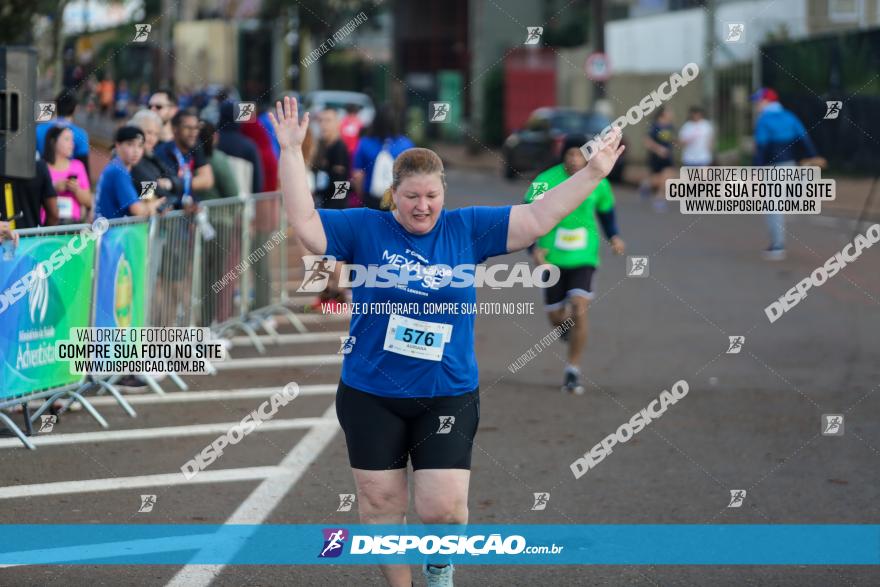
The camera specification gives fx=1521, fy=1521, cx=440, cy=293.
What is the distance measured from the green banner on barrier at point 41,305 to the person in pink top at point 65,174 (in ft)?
4.70

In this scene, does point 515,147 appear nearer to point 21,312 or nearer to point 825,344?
point 825,344

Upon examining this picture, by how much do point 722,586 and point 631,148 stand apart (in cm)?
3934

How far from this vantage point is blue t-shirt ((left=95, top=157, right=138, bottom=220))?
35.4 feet

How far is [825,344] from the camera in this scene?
13.4m

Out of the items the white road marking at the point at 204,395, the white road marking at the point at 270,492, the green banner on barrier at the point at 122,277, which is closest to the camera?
the white road marking at the point at 270,492

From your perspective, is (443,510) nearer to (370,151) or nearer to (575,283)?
(575,283)

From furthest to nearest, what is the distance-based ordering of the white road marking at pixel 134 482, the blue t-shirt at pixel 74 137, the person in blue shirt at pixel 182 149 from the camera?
the person in blue shirt at pixel 182 149 < the blue t-shirt at pixel 74 137 < the white road marking at pixel 134 482

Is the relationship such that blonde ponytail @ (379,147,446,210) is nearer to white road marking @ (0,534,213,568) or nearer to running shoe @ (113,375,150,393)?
white road marking @ (0,534,213,568)

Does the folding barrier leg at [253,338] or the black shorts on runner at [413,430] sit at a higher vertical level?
the black shorts on runner at [413,430]

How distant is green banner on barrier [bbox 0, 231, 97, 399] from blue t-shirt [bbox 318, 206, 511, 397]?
12.8 ft

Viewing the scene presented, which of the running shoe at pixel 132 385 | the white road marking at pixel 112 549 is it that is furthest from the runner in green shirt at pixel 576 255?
the white road marking at pixel 112 549

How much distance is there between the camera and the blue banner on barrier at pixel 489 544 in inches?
264

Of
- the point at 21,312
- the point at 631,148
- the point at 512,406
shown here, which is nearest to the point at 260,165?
the point at 512,406

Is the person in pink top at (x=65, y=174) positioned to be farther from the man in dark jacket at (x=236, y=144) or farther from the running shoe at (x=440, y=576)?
the running shoe at (x=440, y=576)
